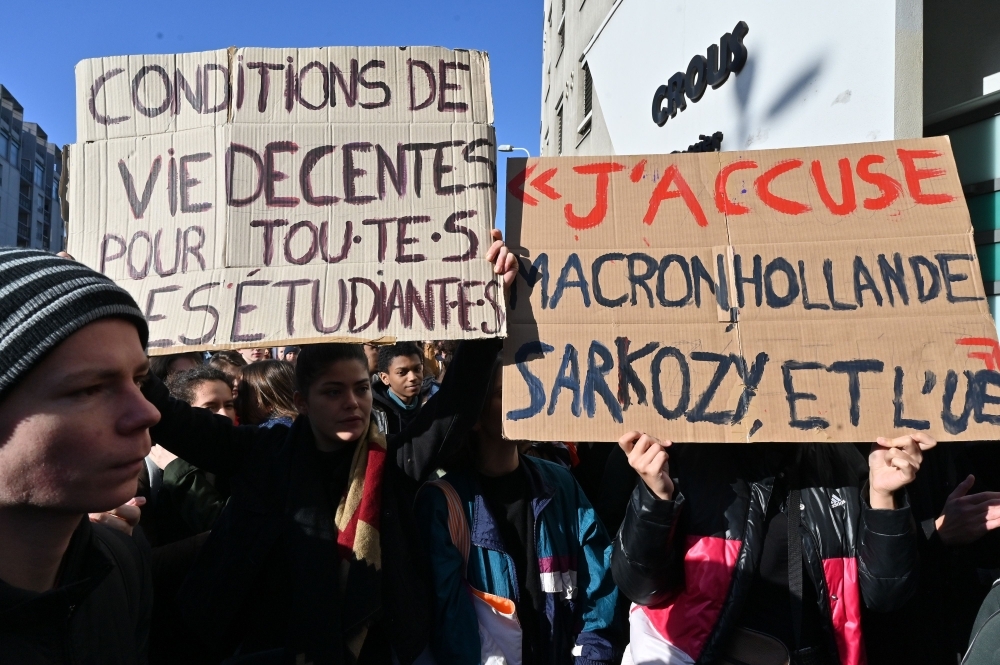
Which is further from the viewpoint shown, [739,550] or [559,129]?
[559,129]

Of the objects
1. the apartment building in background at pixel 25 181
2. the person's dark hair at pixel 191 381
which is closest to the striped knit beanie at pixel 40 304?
the person's dark hair at pixel 191 381

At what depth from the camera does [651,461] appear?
1.92 meters

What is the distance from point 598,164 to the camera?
2250 millimetres

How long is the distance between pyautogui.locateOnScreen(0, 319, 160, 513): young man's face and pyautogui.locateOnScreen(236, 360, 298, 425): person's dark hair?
2.45 metres

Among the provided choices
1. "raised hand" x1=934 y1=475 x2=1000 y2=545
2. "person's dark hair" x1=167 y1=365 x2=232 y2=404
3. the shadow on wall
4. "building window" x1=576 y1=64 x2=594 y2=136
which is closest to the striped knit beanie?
"person's dark hair" x1=167 y1=365 x2=232 y2=404

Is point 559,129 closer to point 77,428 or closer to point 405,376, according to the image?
point 405,376

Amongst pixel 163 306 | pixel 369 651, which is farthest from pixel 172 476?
pixel 369 651

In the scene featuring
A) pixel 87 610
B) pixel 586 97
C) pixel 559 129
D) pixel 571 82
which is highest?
pixel 571 82

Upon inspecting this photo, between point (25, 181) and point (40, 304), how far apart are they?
201 ft

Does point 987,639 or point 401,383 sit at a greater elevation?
point 401,383

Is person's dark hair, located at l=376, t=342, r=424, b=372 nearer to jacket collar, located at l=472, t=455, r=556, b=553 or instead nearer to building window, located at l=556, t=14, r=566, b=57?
jacket collar, located at l=472, t=455, r=556, b=553

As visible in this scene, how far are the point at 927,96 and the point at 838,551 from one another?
366 cm

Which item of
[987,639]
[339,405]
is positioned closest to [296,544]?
[339,405]

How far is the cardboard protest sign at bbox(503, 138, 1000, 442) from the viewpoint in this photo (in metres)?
1.96
